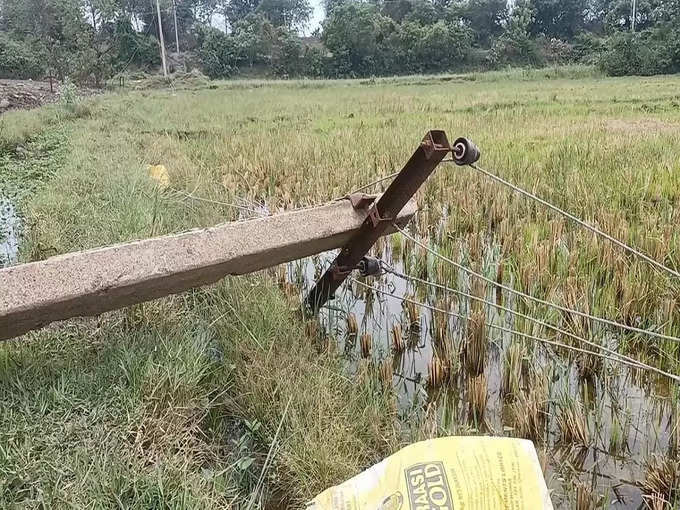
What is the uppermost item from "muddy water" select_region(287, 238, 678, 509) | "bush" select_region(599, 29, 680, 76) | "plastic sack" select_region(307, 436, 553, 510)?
"bush" select_region(599, 29, 680, 76)

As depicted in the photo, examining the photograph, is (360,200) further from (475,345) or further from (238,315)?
(475,345)

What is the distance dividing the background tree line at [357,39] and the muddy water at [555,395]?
27208 millimetres

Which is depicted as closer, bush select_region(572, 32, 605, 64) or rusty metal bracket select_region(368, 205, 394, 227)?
rusty metal bracket select_region(368, 205, 394, 227)

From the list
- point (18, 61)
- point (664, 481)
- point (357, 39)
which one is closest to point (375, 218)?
point (664, 481)

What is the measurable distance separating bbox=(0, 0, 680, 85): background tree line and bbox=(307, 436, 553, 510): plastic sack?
93.7 ft

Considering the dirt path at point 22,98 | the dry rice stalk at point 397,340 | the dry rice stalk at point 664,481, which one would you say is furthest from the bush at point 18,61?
the dry rice stalk at point 664,481

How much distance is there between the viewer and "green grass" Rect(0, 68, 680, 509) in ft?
5.70

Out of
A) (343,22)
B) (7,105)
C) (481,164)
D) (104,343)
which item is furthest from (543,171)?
(343,22)

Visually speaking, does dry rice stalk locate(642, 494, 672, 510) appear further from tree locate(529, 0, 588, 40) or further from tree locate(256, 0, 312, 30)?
tree locate(256, 0, 312, 30)

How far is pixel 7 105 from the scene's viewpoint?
52.4 feet

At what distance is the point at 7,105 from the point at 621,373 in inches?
701

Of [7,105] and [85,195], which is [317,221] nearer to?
[85,195]

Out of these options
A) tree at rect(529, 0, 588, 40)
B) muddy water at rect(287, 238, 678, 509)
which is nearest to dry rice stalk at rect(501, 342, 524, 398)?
muddy water at rect(287, 238, 678, 509)

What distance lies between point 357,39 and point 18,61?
64.4 feet
